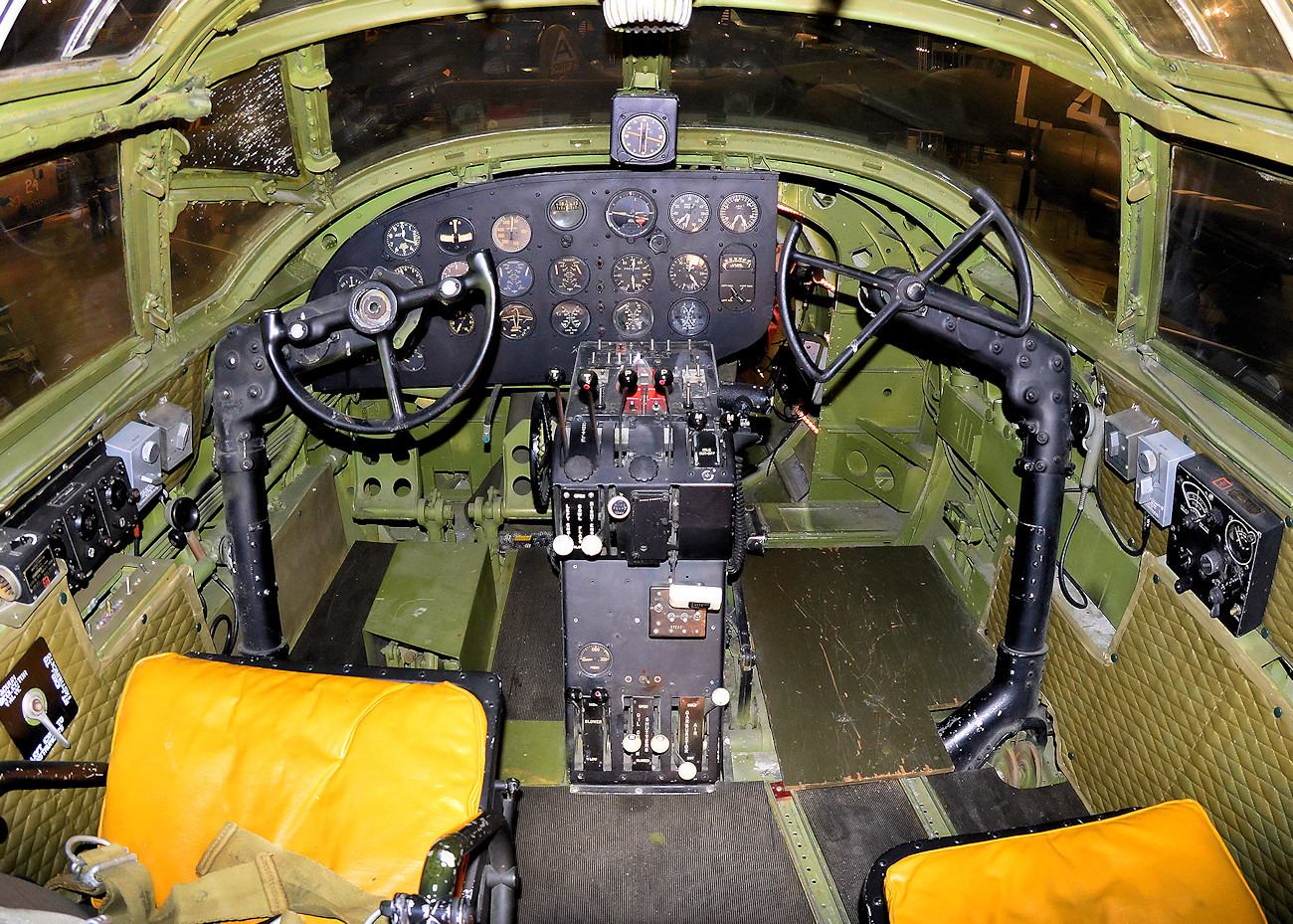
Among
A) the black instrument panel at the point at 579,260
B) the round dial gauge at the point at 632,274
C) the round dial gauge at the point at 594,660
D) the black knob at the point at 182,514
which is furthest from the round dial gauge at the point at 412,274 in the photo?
the round dial gauge at the point at 594,660

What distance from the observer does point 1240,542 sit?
8.10 ft

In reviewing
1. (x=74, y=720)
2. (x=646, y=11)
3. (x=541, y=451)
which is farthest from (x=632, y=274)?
(x=74, y=720)

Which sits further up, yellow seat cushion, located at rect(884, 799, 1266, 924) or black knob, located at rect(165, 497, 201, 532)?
black knob, located at rect(165, 497, 201, 532)

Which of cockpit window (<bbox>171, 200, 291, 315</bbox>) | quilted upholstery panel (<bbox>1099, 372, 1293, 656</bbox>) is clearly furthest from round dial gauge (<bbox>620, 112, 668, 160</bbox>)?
quilted upholstery panel (<bbox>1099, 372, 1293, 656</bbox>)

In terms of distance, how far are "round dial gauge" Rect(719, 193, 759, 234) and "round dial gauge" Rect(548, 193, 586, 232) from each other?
1.94ft

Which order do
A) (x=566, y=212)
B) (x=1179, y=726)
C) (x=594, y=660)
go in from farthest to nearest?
(x=566, y=212) → (x=594, y=660) → (x=1179, y=726)

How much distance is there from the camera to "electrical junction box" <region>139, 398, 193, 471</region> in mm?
3018

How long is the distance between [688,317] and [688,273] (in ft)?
0.68

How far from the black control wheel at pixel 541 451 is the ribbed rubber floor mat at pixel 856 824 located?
1.39 metres

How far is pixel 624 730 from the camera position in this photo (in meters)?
3.22

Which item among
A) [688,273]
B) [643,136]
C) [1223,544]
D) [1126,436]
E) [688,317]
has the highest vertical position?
[643,136]

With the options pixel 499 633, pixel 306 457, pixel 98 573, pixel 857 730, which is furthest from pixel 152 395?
pixel 857 730

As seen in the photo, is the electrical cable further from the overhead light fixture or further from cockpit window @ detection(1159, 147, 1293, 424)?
the overhead light fixture

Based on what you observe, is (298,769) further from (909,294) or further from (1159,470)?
(1159,470)
